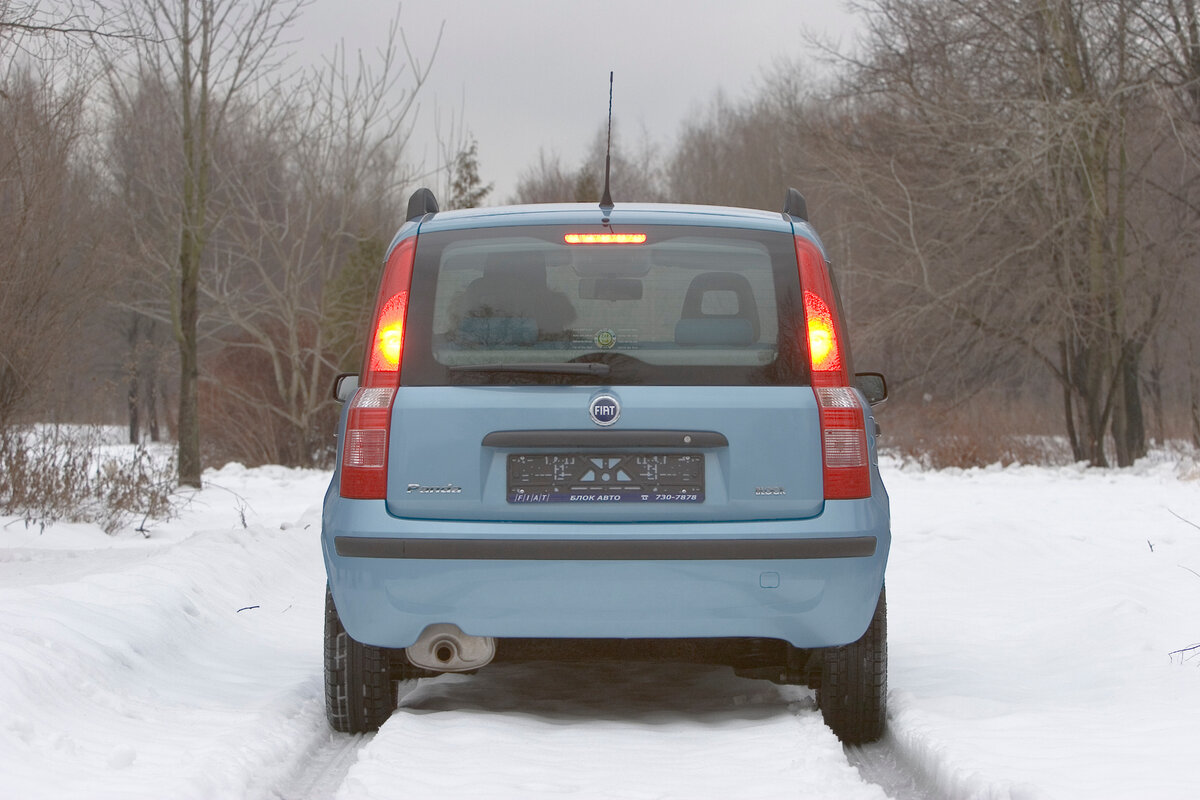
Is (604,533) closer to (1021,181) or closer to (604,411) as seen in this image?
(604,411)

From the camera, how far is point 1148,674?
5.99 meters

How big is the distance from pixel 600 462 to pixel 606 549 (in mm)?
287

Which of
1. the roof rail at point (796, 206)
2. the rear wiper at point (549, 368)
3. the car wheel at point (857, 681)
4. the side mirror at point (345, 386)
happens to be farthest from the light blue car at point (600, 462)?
the roof rail at point (796, 206)

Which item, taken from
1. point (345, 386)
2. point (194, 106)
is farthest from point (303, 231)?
point (345, 386)

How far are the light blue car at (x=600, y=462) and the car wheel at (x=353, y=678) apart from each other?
0.21m

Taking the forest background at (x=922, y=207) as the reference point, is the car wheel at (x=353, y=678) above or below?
below

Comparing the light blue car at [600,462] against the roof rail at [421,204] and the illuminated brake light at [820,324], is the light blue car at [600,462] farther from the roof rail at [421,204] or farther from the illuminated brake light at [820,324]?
the roof rail at [421,204]

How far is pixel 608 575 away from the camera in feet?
15.2

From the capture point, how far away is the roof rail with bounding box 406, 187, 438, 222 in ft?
18.2

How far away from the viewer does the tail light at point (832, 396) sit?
15.6ft

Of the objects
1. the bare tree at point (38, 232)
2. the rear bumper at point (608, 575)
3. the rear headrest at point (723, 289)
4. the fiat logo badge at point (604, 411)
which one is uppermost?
the bare tree at point (38, 232)

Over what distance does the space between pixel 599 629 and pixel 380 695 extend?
96 cm

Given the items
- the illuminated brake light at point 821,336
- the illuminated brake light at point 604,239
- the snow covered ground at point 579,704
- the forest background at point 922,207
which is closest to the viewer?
the snow covered ground at point 579,704

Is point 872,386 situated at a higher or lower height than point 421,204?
lower
